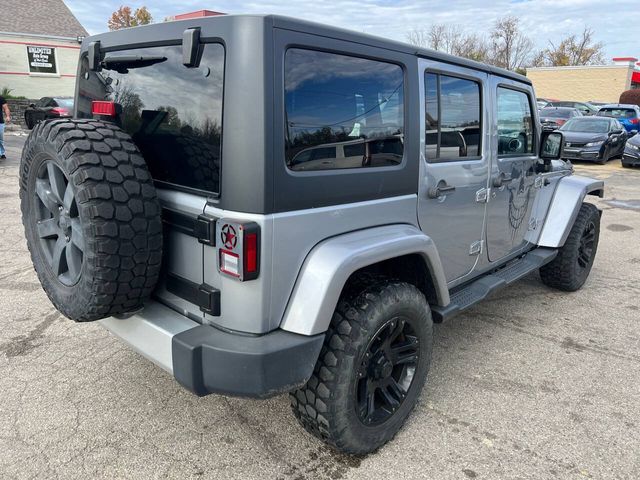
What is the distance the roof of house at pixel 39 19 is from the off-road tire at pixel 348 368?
26.1 meters

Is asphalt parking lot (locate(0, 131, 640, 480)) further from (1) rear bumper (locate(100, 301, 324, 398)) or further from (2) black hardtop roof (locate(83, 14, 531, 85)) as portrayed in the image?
(2) black hardtop roof (locate(83, 14, 531, 85))

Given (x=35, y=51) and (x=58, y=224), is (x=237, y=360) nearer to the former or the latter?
(x=58, y=224)

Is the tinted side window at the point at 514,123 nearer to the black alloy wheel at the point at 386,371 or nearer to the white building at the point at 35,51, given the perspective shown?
the black alloy wheel at the point at 386,371

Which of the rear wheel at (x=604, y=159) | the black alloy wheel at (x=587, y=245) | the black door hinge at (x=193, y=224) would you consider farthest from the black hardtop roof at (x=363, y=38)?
the rear wheel at (x=604, y=159)

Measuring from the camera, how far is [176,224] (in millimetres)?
2336

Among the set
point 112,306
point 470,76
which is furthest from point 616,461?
point 112,306

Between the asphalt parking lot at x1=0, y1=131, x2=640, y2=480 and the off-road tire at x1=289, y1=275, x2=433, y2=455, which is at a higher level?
the off-road tire at x1=289, y1=275, x2=433, y2=455

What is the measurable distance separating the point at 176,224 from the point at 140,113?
0.63m

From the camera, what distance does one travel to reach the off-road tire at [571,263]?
4.61 metres

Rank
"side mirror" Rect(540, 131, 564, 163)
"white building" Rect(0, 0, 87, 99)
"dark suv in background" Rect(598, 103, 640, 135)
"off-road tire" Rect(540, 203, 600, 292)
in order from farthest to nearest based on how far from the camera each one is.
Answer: "white building" Rect(0, 0, 87, 99) → "dark suv in background" Rect(598, 103, 640, 135) → "off-road tire" Rect(540, 203, 600, 292) → "side mirror" Rect(540, 131, 564, 163)

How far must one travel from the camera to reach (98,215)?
6.70ft

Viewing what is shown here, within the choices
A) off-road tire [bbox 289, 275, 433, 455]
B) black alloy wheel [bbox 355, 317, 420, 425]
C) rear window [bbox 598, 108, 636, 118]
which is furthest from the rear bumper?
rear window [bbox 598, 108, 636, 118]

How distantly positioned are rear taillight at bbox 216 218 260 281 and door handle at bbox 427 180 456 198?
1.26m

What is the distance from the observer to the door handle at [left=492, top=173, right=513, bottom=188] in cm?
352
